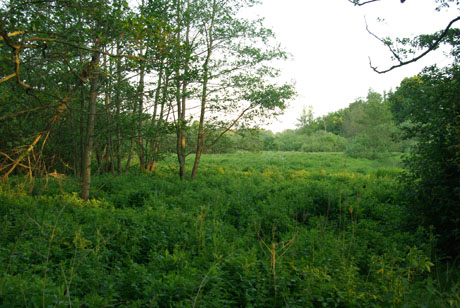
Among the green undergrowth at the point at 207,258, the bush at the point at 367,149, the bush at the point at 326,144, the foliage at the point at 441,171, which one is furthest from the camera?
the bush at the point at 326,144

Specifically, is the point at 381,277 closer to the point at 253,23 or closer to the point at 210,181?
the point at 210,181

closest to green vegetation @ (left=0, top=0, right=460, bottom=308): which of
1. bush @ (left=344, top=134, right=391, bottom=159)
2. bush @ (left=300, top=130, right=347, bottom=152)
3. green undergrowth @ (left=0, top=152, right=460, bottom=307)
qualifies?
green undergrowth @ (left=0, top=152, right=460, bottom=307)

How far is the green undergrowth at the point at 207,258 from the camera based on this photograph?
3.61 metres

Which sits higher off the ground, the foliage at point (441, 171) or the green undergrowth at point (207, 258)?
the foliage at point (441, 171)

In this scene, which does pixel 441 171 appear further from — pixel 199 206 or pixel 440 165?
pixel 199 206

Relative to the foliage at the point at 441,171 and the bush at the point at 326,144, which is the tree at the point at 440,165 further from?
the bush at the point at 326,144

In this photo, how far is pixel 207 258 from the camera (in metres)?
4.91

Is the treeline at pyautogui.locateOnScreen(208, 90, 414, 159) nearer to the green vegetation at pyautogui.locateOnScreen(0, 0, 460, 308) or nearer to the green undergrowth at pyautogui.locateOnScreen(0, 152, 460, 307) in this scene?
the green vegetation at pyautogui.locateOnScreen(0, 0, 460, 308)

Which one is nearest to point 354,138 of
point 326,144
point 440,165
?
point 326,144

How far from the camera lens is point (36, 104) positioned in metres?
8.73

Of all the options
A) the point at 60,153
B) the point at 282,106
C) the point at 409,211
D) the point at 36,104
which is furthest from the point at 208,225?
the point at 60,153

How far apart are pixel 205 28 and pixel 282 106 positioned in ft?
16.6

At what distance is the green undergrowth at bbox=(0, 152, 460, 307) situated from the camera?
3609mm

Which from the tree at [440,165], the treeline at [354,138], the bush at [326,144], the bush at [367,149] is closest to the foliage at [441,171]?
the tree at [440,165]
